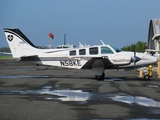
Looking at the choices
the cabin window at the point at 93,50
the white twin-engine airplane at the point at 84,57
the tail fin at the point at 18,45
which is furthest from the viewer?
the tail fin at the point at 18,45

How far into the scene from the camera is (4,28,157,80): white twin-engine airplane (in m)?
25.0

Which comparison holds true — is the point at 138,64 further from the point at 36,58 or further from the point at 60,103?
the point at 60,103

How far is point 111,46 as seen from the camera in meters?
25.3

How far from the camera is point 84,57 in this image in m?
25.6

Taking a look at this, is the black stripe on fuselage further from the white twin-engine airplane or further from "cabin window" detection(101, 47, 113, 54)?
"cabin window" detection(101, 47, 113, 54)

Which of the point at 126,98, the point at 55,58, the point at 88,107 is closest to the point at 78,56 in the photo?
the point at 55,58

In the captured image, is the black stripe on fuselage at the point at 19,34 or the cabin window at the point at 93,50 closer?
the cabin window at the point at 93,50

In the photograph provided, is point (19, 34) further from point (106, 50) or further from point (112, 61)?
point (112, 61)

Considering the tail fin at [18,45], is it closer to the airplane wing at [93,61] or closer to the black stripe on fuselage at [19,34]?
the black stripe on fuselage at [19,34]

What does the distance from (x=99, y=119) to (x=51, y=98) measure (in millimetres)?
4891

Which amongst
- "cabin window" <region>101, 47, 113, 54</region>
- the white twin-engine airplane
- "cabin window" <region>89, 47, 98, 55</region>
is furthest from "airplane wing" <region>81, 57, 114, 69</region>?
"cabin window" <region>89, 47, 98, 55</region>

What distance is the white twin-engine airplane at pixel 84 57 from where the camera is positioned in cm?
2500

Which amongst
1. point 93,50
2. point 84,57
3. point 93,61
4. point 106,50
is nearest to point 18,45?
point 84,57

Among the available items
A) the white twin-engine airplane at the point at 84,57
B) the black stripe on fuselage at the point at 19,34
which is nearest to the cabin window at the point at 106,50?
the white twin-engine airplane at the point at 84,57
